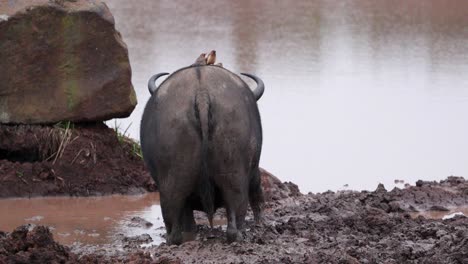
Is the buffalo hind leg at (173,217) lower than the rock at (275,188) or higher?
higher

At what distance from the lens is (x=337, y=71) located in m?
19.0

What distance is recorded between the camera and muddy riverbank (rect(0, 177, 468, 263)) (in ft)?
26.6

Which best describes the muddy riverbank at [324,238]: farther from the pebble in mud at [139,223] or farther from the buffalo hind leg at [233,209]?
the pebble in mud at [139,223]

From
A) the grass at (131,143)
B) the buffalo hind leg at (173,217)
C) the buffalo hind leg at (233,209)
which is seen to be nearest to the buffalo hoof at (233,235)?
the buffalo hind leg at (233,209)

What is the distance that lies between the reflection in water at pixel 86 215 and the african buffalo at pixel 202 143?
0.93 metres

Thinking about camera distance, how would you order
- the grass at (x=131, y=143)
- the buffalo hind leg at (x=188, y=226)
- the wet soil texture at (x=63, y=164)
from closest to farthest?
the buffalo hind leg at (x=188, y=226)
the wet soil texture at (x=63, y=164)
the grass at (x=131, y=143)

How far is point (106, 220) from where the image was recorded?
10.6m

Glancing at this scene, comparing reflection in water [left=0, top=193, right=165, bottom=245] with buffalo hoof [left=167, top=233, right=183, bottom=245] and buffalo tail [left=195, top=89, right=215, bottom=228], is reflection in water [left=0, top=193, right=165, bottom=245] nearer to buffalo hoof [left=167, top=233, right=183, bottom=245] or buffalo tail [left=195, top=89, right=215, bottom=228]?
buffalo hoof [left=167, top=233, right=183, bottom=245]

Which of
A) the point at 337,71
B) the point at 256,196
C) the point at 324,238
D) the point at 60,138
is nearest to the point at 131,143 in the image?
the point at 60,138

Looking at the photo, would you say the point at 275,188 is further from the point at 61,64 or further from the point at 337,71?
the point at 337,71

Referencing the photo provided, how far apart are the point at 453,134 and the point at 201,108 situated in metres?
6.72

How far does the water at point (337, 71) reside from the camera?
13.2 m

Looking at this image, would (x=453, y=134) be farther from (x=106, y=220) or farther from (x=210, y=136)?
(x=210, y=136)

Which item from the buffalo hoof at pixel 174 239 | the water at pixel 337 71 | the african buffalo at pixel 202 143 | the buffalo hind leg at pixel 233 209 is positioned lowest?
the water at pixel 337 71
